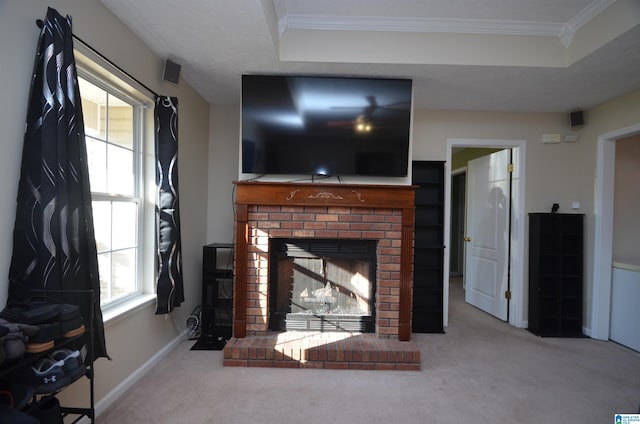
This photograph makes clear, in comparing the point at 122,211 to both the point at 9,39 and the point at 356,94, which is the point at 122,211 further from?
the point at 356,94

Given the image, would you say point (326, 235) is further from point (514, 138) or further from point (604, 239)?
point (604, 239)

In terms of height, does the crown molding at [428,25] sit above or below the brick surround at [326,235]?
above

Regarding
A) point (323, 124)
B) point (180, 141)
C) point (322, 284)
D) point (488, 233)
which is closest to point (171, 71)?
point (180, 141)

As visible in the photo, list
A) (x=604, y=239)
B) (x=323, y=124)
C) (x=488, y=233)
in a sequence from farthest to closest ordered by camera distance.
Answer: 1. (x=488, y=233)
2. (x=604, y=239)
3. (x=323, y=124)

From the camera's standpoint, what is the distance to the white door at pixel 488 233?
375 centimetres

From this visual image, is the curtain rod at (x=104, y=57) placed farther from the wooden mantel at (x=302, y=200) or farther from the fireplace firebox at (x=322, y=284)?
the fireplace firebox at (x=322, y=284)

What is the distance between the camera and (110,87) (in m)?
2.06

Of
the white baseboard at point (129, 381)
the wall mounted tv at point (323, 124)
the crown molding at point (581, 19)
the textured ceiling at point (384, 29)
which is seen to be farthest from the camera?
the wall mounted tv at point (323, 124)

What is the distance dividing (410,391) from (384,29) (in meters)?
2.71

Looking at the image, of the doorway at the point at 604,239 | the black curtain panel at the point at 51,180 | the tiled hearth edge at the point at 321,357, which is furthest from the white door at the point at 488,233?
the black curtain panel at the point at 51,180

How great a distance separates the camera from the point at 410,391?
2.22 m

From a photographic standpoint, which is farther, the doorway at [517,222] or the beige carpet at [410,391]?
the doorway at [517,222]

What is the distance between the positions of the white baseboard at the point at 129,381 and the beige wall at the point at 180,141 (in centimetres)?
3

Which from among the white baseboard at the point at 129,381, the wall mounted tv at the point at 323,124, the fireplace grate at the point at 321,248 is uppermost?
the wall mounted tv at the point at 323,124
